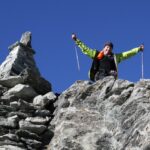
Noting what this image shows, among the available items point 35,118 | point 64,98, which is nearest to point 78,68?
point 64,98

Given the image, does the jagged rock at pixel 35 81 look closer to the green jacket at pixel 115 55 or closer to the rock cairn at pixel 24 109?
the rock cairn at pixel 24 109

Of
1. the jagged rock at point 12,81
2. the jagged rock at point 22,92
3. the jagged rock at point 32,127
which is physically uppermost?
the jagged rock at point 12,81

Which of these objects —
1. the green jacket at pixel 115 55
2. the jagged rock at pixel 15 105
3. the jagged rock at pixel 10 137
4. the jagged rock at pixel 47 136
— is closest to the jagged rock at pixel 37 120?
the jagged rock at pixel 47 136

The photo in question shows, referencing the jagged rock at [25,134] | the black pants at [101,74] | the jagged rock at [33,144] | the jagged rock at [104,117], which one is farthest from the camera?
the black pants at [101,74]

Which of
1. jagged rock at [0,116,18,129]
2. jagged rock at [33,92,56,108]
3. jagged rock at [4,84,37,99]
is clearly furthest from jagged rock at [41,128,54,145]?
jagged rock at [4,84,37,99]

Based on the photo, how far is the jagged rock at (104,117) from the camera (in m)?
20.2

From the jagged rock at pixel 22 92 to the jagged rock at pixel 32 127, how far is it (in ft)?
12.7

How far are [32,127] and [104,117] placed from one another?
298cm

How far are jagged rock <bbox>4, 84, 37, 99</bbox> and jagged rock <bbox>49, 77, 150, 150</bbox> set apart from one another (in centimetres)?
219

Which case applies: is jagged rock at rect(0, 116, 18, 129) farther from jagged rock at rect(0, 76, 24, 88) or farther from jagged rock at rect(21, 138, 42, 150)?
jagged rock at rect(0, 76, 24, 88)

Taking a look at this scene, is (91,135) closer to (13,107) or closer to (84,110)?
(84,110)

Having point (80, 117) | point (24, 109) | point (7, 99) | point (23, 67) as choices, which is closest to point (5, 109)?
point (24, 109)

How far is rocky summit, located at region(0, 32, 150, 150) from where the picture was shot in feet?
66.7

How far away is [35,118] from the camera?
2244cm
